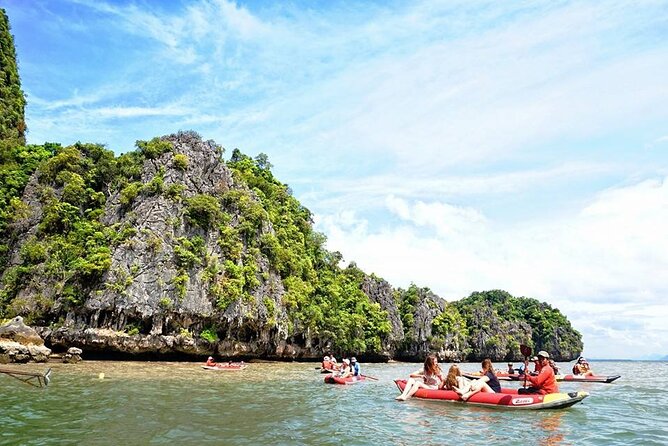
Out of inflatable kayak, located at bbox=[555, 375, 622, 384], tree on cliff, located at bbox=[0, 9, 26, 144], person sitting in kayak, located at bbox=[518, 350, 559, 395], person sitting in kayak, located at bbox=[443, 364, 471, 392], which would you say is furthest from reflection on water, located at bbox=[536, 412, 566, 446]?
tree on cliff, located at bbox=[0, 9, 26, 144]

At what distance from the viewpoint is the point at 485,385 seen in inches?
505

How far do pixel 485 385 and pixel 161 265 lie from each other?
73.3 feet


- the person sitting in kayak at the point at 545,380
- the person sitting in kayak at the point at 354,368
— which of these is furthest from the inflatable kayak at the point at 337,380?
the person sitting in kayak at the point at 545,380

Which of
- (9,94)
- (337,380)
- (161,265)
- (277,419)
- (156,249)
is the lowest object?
(277,419)

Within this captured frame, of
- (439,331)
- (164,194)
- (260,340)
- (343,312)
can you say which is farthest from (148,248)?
(439,331)

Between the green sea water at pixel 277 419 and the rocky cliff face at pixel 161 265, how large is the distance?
39.0ft

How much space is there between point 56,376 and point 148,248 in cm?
1344

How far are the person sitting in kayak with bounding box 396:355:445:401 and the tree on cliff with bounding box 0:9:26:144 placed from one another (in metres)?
39.7

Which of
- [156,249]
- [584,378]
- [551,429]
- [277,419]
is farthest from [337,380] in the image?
[156,249]

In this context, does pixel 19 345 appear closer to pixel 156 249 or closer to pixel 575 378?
pixel 156 249

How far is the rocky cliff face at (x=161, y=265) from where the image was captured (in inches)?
1063

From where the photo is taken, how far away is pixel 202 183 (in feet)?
117

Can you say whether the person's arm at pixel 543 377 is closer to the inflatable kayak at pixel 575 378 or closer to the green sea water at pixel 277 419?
the green sea water at pixel 277 419

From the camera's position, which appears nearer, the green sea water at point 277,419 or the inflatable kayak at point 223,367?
the green sea water at point 277,419
